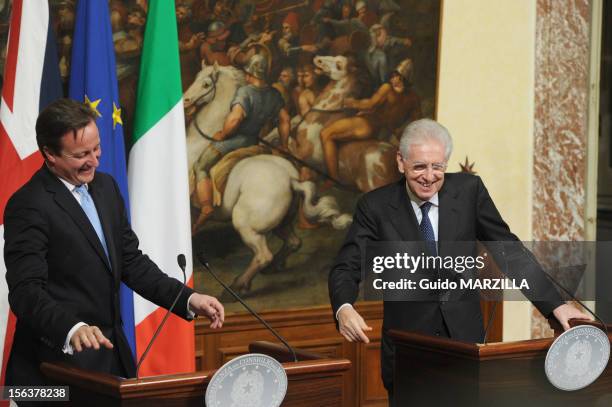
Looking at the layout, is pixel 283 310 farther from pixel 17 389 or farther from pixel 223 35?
pixel 17 389

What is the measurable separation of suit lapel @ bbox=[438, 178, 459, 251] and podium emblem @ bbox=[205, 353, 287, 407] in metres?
1.45

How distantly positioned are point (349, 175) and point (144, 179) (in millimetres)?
1688

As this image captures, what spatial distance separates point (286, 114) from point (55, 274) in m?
2.94

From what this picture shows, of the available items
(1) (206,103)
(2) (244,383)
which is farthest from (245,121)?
(2) (244,383)

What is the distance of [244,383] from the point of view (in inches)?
112

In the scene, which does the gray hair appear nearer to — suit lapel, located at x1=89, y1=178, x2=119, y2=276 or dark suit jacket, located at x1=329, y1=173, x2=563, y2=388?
dark suit jacket, located at x1=329, y1=173, x2=563, y2=388

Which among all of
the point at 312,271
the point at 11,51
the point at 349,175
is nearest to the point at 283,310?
the point at 312,271

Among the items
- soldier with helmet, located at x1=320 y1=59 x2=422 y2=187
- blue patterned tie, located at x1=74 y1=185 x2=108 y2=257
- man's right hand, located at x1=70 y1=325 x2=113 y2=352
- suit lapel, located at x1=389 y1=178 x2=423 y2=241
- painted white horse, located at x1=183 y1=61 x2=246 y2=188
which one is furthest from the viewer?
soldier with helmet, located at x1=320 y1=59 x2=422 y2=187

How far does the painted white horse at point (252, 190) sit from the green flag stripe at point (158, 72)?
440mm

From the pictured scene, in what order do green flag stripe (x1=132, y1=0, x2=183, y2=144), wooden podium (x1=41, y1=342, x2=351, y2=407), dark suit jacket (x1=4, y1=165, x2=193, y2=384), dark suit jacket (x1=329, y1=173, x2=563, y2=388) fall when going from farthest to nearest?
1. green flag stripe (x1=132, y1=0, x2=183, y2=144)
2. dark suit jacket (x1=329, y1=173, x2=563, y2=388)
3. dark suit jacket (x1=4, y1=165, x2=193, y2=384)
4. wooden podium (x1=41, y1=342, x2=351, y2=407)

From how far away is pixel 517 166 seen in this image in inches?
278

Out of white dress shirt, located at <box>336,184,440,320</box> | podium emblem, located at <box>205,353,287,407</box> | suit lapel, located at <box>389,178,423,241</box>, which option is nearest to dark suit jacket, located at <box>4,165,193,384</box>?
podium emblem, located at <box>205,353,287,407</box>

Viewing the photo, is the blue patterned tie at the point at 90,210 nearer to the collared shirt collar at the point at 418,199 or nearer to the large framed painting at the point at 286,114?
the collared shirt collar at the point at 418,199

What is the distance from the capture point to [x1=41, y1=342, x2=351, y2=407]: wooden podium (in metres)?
2.79
